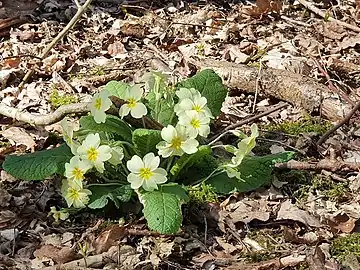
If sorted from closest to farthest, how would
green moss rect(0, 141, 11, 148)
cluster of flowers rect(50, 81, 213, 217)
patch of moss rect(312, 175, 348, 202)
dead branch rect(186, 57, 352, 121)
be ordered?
cluster of flowers rect(50, 81, 213, 217), patch of moss rect(312, 175, 348, 202), green moss rect(0, 141, 11, 148), dead branch rect(186, 57, 352, 121)

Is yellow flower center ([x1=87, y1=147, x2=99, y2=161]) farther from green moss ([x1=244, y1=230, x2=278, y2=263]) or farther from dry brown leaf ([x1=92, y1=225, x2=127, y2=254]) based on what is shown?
green moss ([x1=244, y1=230, x2=278, y2=263])

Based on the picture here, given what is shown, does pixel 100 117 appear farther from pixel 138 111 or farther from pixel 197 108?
pixel 197 108

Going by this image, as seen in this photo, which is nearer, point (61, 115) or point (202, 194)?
point (202, 194)

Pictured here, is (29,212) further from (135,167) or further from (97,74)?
(97,74)

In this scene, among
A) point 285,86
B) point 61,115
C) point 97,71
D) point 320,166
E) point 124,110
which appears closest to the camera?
point 124,110

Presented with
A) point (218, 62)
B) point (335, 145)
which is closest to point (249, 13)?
point (218, 62)

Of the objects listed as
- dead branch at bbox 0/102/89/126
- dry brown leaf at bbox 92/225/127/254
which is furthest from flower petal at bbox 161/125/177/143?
dead branch at bbox 0/102/89/126

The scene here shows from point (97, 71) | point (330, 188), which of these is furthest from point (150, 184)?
point (97, 71)

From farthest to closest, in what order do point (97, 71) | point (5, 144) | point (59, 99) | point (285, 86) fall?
1. point (97, 71)
2. point (59, 99)
3. point (285, 86)
4. point (5, 144)
